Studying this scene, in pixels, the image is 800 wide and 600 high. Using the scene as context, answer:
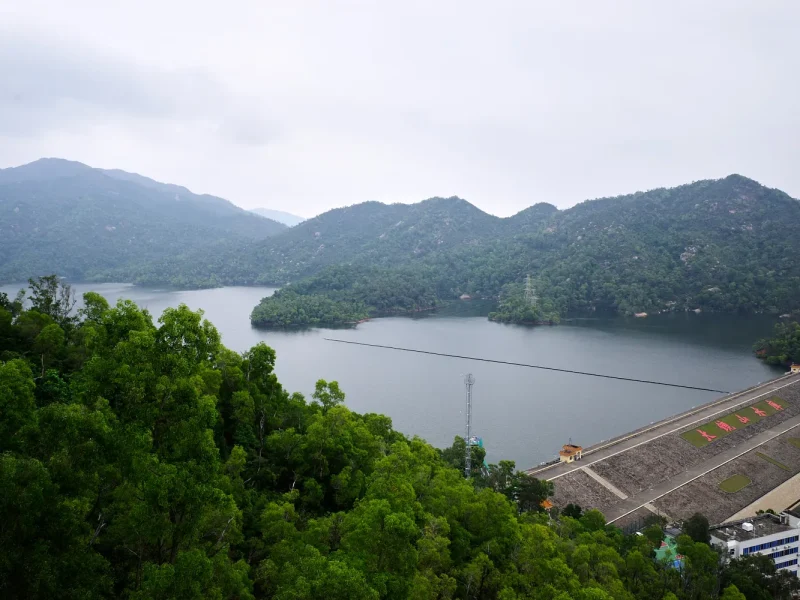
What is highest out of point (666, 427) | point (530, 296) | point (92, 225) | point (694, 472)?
point (92, 225)

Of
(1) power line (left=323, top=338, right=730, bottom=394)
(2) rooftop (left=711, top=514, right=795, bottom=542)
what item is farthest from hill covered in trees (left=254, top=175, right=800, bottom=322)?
(2) rooftop (left=711, top=514, right=795, bottom=542)

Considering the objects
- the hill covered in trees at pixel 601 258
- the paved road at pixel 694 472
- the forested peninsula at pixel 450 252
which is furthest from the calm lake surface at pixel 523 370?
the forested peninsula at pixel 450 252

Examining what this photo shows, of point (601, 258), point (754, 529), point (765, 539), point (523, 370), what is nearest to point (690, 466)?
point (754, 529)

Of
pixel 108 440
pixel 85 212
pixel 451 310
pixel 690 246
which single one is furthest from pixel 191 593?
pixel 85 212

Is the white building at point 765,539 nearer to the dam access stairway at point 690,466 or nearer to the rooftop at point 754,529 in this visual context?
the rooftop at point 754,529

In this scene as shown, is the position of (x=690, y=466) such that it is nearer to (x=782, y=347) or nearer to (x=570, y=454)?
(x=570, y=454)

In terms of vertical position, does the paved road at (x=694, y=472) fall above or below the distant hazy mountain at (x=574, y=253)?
below

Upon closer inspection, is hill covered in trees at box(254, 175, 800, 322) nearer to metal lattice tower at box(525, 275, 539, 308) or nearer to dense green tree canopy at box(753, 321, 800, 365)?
metal lattice tower at box(525, 275, 539, 308)
